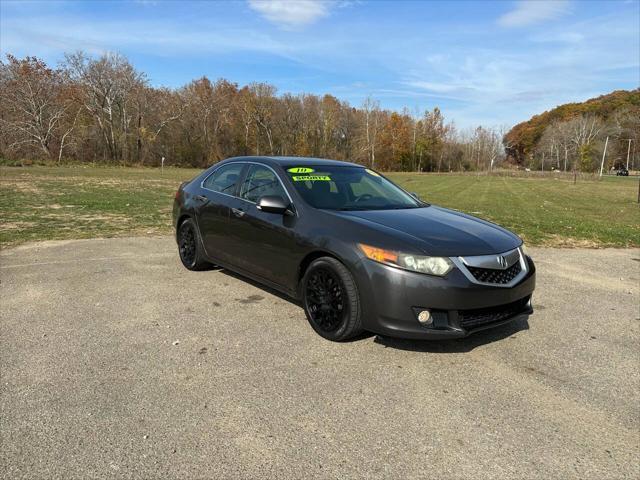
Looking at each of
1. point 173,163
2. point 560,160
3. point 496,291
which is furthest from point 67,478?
point 560,160

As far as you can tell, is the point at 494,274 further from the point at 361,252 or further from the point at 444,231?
the point at 361,252

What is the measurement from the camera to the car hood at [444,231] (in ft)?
11.9

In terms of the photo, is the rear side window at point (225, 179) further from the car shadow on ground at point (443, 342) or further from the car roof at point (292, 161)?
the car shadow on ground at point (443, 342)

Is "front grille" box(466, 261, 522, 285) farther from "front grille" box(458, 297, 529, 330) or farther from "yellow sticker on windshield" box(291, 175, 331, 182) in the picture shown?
"yellow sticker on windshield" box(291, 175, 331, 182)

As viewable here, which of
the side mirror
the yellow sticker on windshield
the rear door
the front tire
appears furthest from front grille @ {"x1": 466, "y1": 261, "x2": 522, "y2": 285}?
the rear door

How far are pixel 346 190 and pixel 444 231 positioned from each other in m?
1.30

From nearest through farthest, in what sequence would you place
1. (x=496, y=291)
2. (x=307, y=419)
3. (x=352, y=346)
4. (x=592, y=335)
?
(x=307, y=419) → (x=496, y=291) → (x=352, y=346) → (x=592, y=335)

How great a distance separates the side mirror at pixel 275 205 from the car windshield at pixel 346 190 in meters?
0.21

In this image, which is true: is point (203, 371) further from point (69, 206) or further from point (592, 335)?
point (69, 206)

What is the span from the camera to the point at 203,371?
340 centimetres

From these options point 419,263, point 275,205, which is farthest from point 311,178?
point 419,263

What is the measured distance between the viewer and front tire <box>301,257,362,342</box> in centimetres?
375

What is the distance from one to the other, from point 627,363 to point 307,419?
271 cm

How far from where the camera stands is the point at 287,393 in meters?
3.12
